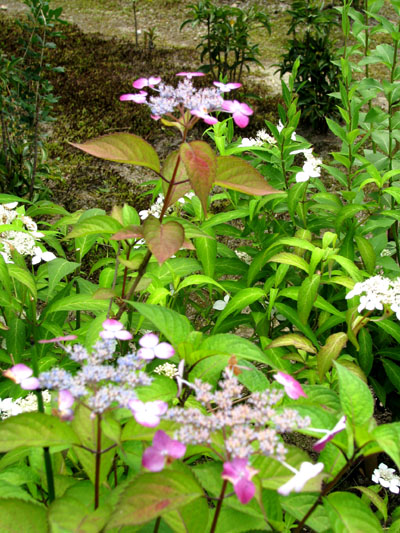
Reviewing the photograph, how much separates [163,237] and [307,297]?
574mm

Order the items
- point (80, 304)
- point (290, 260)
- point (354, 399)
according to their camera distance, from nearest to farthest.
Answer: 1. point (354, 399)
2. point (80, 304)
3. point (290, 260)

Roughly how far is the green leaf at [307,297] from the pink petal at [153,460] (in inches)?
32.9

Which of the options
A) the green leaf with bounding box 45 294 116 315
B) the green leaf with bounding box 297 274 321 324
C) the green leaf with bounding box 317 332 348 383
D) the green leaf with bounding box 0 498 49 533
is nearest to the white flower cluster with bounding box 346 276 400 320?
the green leaf with bounding box 317 332 348 383

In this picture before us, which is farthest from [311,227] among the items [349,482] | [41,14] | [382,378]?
[41,14]

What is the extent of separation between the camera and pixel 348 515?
30.3 inches

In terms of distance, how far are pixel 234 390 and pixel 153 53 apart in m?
6.34

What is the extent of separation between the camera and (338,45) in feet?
21.7

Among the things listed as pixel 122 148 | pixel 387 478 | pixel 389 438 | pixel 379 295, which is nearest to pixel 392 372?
pixel 387 478

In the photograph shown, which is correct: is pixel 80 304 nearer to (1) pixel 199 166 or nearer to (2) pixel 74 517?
(1) pixel 199 166

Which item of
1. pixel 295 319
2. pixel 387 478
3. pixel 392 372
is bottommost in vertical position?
pixel 387 478

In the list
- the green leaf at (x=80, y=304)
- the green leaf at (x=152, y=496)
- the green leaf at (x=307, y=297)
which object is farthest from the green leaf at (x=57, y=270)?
the green leaf at (x=152, y=496)

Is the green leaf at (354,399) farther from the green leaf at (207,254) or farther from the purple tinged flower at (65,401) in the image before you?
the green leaf at (207,254)

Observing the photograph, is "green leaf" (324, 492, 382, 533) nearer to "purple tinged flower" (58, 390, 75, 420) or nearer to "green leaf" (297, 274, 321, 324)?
"purple tinged flower" (58, 390, 75, 420)

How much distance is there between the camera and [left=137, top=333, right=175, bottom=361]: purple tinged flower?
75cm
